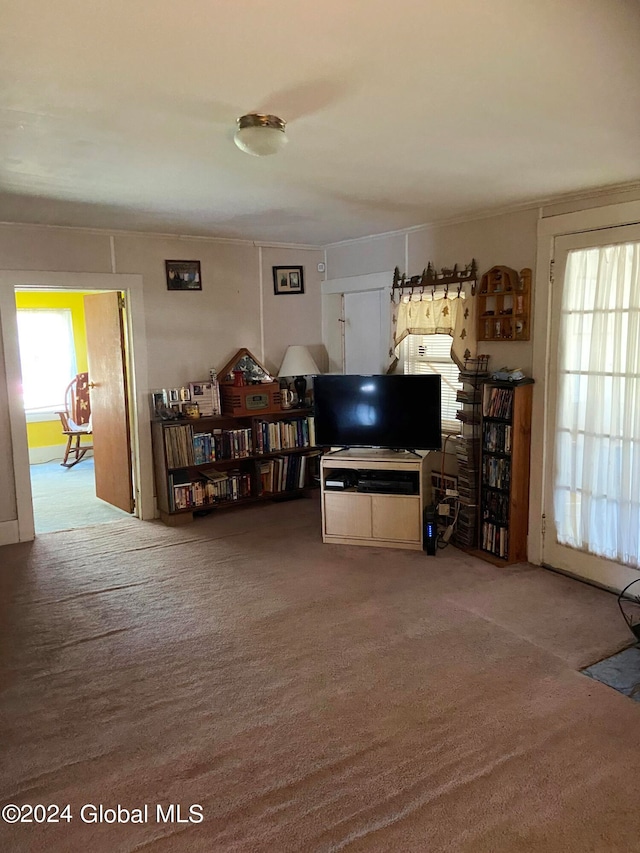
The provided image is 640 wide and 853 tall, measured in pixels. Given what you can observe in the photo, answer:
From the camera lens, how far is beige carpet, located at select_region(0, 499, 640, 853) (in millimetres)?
1955

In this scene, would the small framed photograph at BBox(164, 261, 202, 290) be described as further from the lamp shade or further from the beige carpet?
the beige carpet

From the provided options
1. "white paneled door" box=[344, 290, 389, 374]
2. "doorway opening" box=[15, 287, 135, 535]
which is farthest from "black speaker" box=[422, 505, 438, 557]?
"doorway opening" box=[15, 287, 135, 535]

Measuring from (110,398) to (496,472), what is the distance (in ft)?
11.0

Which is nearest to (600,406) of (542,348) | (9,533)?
(542,348)


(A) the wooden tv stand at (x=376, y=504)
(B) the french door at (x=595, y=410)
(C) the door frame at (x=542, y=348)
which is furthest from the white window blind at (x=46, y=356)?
(B) the french door at (x=595, y=410)

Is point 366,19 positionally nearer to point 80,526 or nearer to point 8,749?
point 8,749

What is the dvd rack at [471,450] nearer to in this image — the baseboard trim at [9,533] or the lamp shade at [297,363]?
the lamp shade at [297,363]

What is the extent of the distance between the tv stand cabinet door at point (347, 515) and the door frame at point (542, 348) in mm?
1120

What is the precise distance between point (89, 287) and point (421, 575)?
3.27 m

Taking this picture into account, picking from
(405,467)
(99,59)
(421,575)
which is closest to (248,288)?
(405,467)

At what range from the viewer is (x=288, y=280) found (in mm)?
5758

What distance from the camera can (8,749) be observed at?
2328mm

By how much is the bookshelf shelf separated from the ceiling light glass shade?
3.05 metres

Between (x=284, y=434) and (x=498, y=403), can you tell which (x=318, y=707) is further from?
(x=284, y=434)
